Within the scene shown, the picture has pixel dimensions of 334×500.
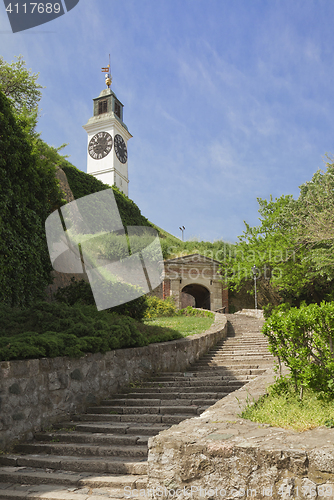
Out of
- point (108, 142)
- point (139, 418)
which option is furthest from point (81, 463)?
point (108, 142)

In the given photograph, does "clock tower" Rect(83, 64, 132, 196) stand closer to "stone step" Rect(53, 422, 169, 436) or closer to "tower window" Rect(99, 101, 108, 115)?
"tower window" Rect(99, 101, 108, 115)

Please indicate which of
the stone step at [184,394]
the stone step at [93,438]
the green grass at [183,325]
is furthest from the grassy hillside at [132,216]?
the stone step at [93,438]

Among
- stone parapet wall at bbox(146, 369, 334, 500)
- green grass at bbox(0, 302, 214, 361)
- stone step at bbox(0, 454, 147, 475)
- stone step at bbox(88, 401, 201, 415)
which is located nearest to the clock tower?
green grass at bbox(0, 302, 214, 361)

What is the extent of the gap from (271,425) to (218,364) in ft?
23.1

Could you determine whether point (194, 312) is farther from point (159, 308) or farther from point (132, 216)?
point (132, 216)

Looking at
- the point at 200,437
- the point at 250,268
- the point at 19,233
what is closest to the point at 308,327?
the point at 200,437

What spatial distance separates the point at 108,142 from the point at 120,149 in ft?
6.33

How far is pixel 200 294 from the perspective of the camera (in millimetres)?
34438

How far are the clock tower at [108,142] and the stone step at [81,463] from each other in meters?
40.8

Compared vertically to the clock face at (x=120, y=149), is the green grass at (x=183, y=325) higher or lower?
lower

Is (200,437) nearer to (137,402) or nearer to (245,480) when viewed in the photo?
(245,480)

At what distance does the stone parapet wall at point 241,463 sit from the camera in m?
2.22

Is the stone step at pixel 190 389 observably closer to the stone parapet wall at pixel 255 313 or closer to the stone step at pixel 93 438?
the stone step at pixel 93 438

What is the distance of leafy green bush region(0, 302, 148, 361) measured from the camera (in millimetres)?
5400
